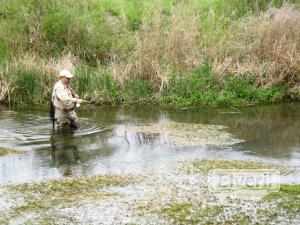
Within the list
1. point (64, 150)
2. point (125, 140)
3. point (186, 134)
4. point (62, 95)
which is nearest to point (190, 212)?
point (64, 150)

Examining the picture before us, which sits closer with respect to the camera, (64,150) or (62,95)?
(64,150)

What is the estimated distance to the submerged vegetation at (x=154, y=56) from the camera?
19.3 metres

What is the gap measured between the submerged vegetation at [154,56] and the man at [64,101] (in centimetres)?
434

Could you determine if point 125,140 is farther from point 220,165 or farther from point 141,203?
point 141,203

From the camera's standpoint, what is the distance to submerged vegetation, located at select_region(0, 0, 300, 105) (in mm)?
19328

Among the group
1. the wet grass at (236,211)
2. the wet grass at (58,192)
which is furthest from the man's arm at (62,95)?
the wet grass at (236,211)

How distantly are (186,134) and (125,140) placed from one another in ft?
5.36

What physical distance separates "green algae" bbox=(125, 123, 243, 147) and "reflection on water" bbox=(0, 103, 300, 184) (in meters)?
0.10

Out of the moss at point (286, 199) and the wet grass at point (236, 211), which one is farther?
the moss at point (286, 199)

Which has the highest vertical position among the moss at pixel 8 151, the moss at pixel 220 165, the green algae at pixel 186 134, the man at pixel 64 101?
the man at pixel 64 101

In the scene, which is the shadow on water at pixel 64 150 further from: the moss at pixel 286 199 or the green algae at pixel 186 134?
the moss at pixel 286 199

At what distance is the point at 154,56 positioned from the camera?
65.9 ft

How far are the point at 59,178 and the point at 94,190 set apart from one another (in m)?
0.98

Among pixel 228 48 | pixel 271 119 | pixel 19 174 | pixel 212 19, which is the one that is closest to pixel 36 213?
pixel 19 174
